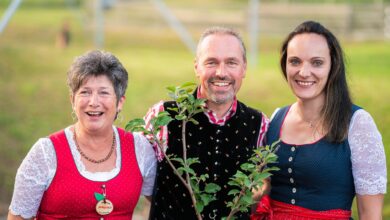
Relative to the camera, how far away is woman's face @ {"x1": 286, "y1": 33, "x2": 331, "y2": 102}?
3076 mm

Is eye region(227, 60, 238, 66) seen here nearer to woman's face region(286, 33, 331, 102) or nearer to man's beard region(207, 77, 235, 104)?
man's beard region(207, 77, 235, 104)

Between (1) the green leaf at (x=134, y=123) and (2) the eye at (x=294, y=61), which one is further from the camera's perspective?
(2) the eye at (x=294, y=61)

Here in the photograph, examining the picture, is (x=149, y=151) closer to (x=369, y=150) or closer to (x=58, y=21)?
(x=369, y=150)

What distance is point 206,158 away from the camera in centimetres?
319

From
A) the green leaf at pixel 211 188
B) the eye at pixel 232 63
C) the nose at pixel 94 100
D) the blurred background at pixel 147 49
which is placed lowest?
the green leaf at pixel 211 188

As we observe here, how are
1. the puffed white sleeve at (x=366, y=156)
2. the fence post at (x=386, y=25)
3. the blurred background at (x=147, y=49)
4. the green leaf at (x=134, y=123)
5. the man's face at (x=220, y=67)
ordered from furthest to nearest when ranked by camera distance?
1. the fence post at (x=386, y=25)
2. the blurred background at (x=147, y=49)
3. the man's face at (x=220, y=67)
4. the puffed white sleeve at (x=366, y=156)
5. the green leaf at (x=134, y=123)

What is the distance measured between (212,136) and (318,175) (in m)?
0.48

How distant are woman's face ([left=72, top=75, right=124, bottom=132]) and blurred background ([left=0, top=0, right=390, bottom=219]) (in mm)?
2705

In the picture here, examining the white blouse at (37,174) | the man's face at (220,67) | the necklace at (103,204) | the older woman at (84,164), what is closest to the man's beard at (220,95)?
the man's face at (220,67)

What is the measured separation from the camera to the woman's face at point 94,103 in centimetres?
288

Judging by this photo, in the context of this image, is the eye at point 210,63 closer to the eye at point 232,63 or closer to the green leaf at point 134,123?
the eye at point 232,63

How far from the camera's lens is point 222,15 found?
1731 centimetres

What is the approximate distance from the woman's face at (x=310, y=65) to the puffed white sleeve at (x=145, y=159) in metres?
0.66

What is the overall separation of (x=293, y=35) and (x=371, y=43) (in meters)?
11.9
